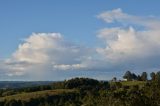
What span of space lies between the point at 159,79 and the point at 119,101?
1805 cm

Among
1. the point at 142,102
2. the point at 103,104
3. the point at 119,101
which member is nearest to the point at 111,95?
the point at 103,104

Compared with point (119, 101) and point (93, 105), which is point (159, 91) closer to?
point (119, 101)

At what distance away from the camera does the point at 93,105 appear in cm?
19788

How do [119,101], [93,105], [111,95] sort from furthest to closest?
[93,105] < [111,95] < [119,101]

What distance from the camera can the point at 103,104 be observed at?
7096 inches

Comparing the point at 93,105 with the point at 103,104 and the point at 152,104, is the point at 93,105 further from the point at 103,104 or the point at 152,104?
the point at 152,104

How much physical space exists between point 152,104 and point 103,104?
35.6 meters

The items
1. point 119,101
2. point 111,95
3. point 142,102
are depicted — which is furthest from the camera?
point 111,95

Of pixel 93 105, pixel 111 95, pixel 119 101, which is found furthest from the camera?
pixel 93 105

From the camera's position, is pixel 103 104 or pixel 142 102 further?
pixel 103 104

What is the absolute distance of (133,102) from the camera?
483 feet

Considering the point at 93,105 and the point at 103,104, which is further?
the point at 93,105

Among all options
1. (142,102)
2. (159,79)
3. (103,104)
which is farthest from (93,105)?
(142,102)

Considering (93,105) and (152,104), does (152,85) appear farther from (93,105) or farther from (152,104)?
(93,105)
